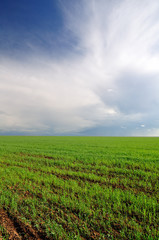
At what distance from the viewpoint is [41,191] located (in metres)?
4.96

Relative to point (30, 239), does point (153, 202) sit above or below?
above

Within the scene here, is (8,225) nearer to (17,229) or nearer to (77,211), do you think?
(17,229)

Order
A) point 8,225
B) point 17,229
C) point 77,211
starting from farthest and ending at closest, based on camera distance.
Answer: point 77,211
point 8,225
point 17,229

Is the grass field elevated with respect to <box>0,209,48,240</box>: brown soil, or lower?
elevated

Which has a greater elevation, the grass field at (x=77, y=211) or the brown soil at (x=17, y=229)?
the grass field at (x=77, y=211)

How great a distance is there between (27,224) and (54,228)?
82 cm

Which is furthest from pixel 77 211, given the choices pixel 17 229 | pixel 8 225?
→ pixel 8 225

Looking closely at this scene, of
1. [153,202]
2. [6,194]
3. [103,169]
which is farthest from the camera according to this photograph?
[103,169]

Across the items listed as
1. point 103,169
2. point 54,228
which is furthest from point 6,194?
point 103,169

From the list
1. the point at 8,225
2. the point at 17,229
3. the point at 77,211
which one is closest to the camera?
the point at 17,229

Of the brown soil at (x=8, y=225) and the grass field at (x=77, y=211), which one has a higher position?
the grass field at (x=77, y=211)

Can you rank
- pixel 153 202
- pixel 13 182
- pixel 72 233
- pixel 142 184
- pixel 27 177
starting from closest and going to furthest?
pixel 72 233 → pixel 153 202 → pixel 142 184 → pixel 13 182 → pixel 27 177

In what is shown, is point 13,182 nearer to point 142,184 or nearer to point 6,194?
point 6,194

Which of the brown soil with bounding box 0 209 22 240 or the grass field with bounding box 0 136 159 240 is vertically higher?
the grass field with bounding box 0 136 159 240
